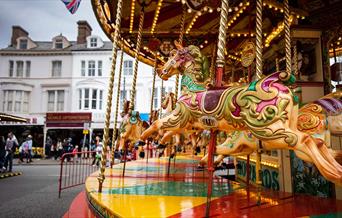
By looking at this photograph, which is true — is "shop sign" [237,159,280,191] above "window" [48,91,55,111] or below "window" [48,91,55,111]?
below

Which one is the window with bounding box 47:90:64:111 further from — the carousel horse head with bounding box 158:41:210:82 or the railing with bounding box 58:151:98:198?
the carousel horse head with bounding box 158:41:210:82

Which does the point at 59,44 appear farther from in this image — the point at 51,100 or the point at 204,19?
the point at 204,19

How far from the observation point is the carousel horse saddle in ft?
8.29

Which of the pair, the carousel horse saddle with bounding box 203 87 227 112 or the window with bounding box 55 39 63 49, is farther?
the window with bounding box 55 39 63 49

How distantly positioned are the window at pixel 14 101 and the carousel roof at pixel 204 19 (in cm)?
2343

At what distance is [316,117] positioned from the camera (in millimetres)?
3164

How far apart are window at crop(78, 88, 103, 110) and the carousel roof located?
1978 centimetres

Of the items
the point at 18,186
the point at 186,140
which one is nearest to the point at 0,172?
the point at 18,186

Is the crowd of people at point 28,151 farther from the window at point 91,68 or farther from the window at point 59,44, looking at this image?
the window at point 59,44

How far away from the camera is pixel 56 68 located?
29.5m

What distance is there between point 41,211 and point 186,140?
153 inches

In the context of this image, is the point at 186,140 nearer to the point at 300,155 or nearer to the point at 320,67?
the point at 320,67

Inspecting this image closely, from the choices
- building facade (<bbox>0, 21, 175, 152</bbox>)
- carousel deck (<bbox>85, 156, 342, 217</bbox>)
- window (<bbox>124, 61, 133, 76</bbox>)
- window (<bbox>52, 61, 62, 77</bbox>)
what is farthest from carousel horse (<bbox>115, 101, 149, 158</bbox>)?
window (<bbox>52, 61, 62, 77</bbox>)

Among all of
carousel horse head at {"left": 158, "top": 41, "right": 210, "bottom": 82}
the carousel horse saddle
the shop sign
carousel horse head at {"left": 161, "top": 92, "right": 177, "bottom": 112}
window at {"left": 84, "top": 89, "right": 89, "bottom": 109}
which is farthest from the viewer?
window at {"left": 84, "top": 89, "right": 89, "bottom": 109}
